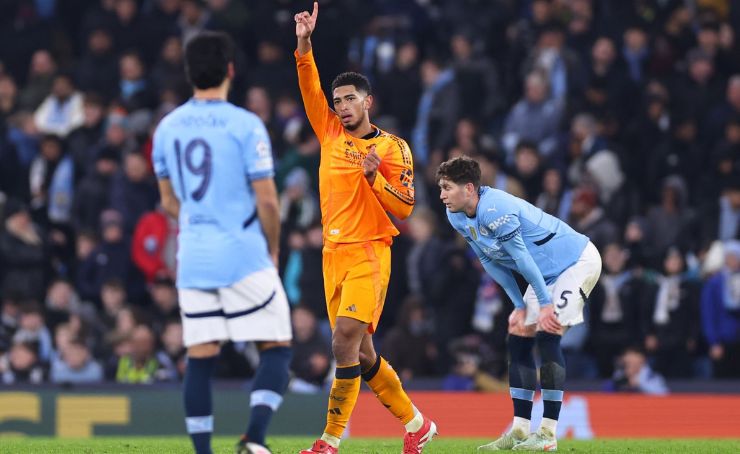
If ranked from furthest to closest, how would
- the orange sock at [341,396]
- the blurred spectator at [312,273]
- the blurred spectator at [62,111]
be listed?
the blurred spectator at [62,111] → the blurred spectator at [312,273] → the orange sock at [341,396]

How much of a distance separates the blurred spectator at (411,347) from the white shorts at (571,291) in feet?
20.1

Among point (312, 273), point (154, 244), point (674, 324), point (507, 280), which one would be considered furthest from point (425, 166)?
point (507, 280)

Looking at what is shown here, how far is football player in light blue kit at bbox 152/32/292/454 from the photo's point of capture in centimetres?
835

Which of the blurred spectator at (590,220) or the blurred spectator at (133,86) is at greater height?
the blurred spectator at (133,86)

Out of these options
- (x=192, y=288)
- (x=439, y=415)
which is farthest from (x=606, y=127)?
(x=192, y=288)

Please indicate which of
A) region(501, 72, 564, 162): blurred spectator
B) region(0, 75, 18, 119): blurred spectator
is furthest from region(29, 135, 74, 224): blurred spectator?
region(501, 72, 564, 162): blurred spectator

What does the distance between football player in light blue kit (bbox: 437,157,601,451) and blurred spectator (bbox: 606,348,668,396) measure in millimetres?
5327

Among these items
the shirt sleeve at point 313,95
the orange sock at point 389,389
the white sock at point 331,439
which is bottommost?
the white sock at point 331,439

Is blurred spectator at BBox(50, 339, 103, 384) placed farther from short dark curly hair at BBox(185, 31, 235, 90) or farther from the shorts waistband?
short dark curly hair at BBox(185, 31, 235, 90)

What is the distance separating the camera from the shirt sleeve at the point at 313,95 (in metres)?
10.7

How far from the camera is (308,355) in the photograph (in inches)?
686

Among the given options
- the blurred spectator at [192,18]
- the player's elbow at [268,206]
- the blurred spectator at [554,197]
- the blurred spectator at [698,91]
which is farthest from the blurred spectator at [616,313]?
the player's elbow at [268,206]

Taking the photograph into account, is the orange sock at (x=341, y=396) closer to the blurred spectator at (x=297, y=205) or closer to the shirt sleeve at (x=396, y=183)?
the shirt sleeve at (x=396, y=183)

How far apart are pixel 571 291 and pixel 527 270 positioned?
0.71m
